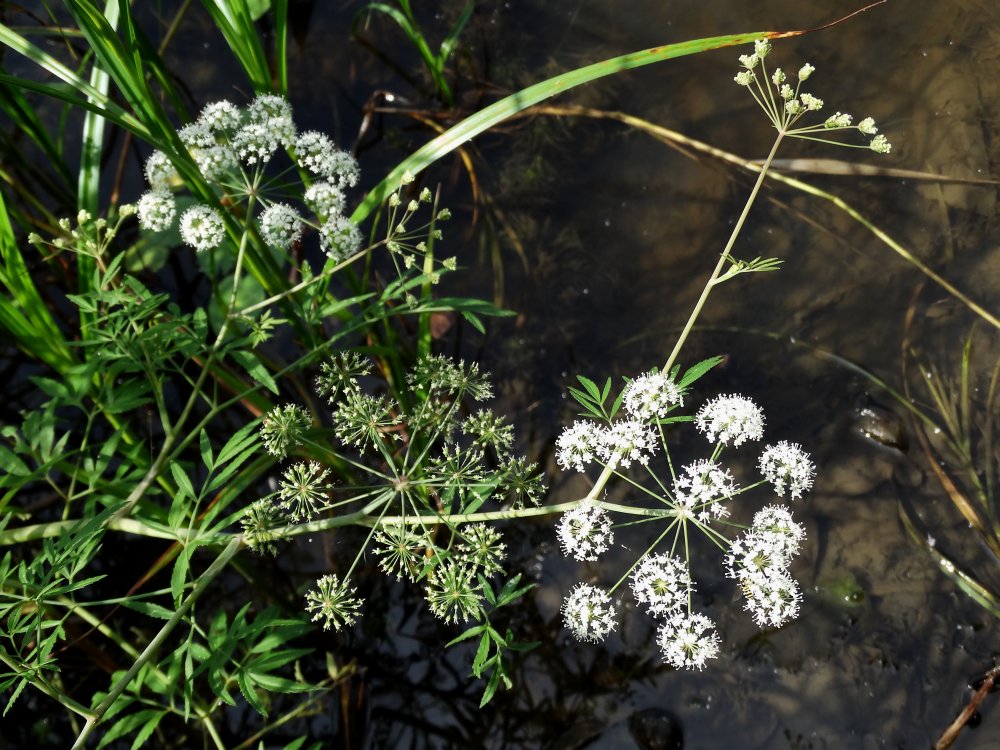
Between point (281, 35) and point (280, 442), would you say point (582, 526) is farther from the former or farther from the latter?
point (281, 35)

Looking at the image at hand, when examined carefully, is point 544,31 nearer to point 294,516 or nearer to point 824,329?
point 824,329

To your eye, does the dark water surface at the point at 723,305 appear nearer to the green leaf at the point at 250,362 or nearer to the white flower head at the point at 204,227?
the green leaf at the point at 250,362

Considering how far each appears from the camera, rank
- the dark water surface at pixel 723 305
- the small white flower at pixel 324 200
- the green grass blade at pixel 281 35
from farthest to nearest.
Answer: the dark water surface at pixel 723 305 < the green grass blade at pixel 281 35 < the small white flower at pixel 324 200

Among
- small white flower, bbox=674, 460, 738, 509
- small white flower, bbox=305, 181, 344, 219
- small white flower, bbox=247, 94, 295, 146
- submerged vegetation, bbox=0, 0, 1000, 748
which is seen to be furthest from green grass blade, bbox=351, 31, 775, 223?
small white flower, bbox=674, 460, 738, 509

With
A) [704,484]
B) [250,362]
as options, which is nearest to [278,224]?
[250,362]

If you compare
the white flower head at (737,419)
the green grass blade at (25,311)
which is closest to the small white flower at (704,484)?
the white flower head at (737,419)

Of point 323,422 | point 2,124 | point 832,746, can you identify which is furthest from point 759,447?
point 2,124
